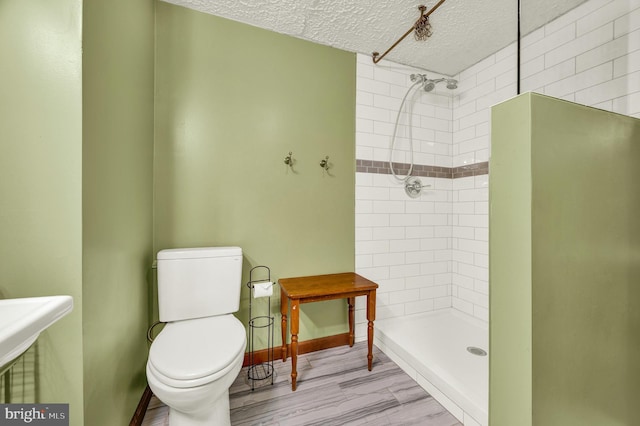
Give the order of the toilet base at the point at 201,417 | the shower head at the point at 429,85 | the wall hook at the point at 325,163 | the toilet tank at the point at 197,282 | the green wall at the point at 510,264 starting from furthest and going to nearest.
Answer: the shower head at the point at 429,85, the wall hook at the point at 325,163, the toilet tank at the point at 197,282, the toilet base at the point at 201,417, the green wall at the point at 510,264

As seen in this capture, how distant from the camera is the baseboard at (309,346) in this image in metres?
1.88

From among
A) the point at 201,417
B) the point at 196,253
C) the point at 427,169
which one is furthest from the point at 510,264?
the point at 427,169

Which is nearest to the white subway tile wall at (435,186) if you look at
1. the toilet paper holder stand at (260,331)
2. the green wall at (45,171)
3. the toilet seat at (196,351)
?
the toilet paper holder stand at (260,331)

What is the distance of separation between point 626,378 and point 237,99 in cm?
250

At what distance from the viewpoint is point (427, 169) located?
95.4 inches

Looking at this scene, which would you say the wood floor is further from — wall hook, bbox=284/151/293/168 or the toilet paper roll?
wall hook, bbox=284/151/293/168

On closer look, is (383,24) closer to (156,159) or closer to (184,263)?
(156,159)

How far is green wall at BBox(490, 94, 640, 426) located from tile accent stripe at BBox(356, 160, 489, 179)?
3.82ft

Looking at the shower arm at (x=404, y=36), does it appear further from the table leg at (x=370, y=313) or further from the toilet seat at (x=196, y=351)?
the toilet seat at (x=196, y=351)

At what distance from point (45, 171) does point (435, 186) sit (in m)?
2.57

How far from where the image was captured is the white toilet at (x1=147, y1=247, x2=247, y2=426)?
1054mm

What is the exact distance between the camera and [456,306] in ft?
8.13

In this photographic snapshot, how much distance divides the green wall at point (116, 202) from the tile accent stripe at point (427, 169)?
1.55m

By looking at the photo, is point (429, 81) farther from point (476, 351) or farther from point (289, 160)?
point (476, 351)
